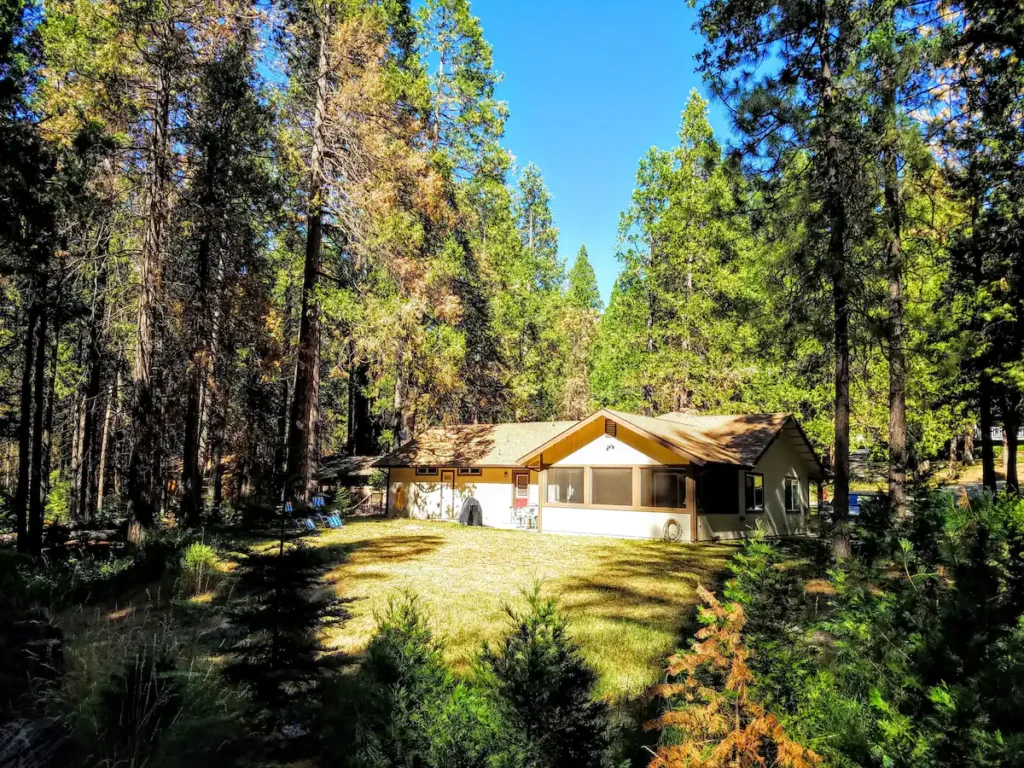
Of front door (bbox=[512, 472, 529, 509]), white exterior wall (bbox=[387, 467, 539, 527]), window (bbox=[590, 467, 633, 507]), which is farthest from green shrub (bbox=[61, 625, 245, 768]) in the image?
white exterior wall (bbox=[387, 467, 539, 527])

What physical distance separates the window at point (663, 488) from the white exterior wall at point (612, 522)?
1.10ft

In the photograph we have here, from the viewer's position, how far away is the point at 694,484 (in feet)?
59.9

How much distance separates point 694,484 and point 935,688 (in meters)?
16.3

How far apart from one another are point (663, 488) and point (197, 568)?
1371 cm

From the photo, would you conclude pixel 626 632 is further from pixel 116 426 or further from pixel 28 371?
pixel 116 426

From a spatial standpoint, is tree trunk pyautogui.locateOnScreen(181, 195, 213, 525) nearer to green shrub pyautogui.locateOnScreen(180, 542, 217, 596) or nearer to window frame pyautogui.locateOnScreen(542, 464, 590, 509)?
green shrub pyautogui.locateOnScreen(180, 542, 217, 596)

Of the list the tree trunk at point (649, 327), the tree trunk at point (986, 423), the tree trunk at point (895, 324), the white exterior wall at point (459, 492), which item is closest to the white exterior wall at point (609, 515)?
the white exterior wall at point (459, 492)

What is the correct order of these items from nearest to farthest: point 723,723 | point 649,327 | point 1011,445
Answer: point 723,723 → point 1011,445 → point 649,327

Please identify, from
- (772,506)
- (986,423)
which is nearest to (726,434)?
(772,506)

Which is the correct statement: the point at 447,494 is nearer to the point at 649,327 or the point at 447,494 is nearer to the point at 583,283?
the point at 649,327

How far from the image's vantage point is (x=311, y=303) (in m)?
16.8

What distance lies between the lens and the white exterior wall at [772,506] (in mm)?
19156

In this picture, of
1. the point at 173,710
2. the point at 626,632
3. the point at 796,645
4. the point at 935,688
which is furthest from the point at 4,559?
the point at 935,688

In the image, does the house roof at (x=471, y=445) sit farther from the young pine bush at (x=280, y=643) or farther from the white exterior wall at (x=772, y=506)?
the young pine bush at (x=280, y=643)
